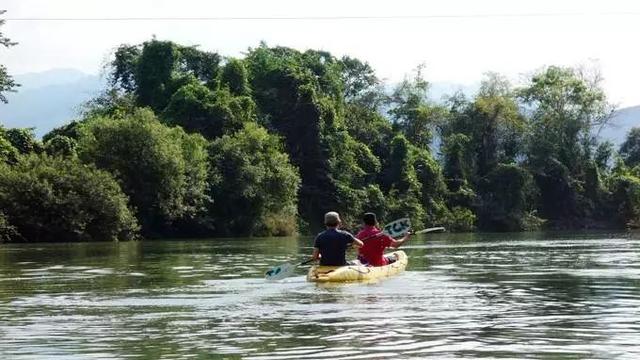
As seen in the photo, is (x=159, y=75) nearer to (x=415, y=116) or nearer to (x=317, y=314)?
(x=415, y=116)

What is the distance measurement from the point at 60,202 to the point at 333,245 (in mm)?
31399

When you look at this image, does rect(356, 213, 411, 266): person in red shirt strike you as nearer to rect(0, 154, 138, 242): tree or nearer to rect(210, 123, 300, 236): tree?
rect(0, 154, 138, 242): tree

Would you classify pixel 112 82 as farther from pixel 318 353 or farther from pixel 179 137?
pixel 318 353

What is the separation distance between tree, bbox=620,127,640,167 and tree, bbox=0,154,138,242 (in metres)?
76.4

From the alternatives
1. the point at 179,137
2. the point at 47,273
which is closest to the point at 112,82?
the point at 179,137

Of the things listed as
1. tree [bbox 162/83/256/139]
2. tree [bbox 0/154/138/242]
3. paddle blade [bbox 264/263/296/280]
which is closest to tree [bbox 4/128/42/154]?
tree [bbox 0/154/138/242]

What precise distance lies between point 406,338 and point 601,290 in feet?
26.1

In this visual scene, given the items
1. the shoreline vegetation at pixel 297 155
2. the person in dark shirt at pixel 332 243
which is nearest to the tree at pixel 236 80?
the shoreline vegetation at pixel 297 155

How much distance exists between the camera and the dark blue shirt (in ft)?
63.8

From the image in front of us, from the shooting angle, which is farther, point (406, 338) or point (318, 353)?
point (406, 338)

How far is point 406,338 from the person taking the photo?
37.5ft

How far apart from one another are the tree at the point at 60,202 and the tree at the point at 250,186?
1017 cm

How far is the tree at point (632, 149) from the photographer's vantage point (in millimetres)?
113750

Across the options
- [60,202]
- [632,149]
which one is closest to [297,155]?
[60,202]
